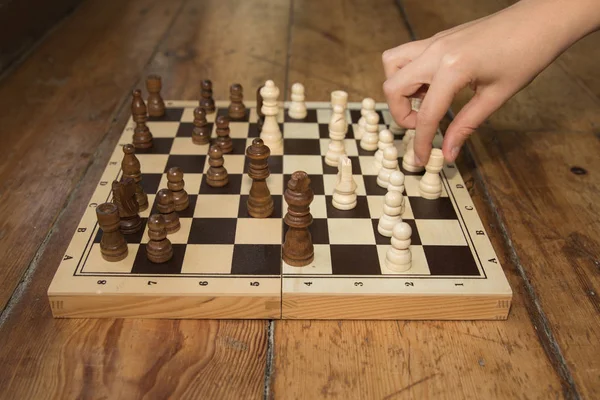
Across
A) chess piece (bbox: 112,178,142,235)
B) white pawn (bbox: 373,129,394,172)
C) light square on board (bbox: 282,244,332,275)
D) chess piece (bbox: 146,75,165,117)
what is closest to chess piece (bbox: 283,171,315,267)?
light square on board (bbox: 282,244,332,275)

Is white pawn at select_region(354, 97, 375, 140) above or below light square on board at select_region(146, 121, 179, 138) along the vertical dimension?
above

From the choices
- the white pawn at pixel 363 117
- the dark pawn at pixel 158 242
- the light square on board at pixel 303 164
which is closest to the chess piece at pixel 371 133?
the white pawn at pixel 363 117

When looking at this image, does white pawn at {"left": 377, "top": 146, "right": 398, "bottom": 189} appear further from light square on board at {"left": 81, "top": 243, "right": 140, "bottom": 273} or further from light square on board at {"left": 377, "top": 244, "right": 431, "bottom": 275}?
light square on board at {"left": 81, "top": 243, "right": 140, "bottom": 273}

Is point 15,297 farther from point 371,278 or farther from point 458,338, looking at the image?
point 458,338

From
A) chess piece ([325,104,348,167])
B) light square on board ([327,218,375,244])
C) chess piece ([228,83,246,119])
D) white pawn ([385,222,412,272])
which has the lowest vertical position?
chess piece ([228,83,246,119])

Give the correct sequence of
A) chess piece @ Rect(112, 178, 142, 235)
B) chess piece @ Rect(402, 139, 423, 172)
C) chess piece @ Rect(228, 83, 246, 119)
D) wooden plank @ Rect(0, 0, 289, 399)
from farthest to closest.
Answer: chess piece @ Rect(228, 83, 246, 119)
chess piece @ Rect(402, 139, 423, 172)
chess piece @ Rect(112, 178, 142, 235)
wooden plank @ Rect(0, 0, 289, 399)

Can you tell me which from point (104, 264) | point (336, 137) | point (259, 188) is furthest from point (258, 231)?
point (336, 137)
